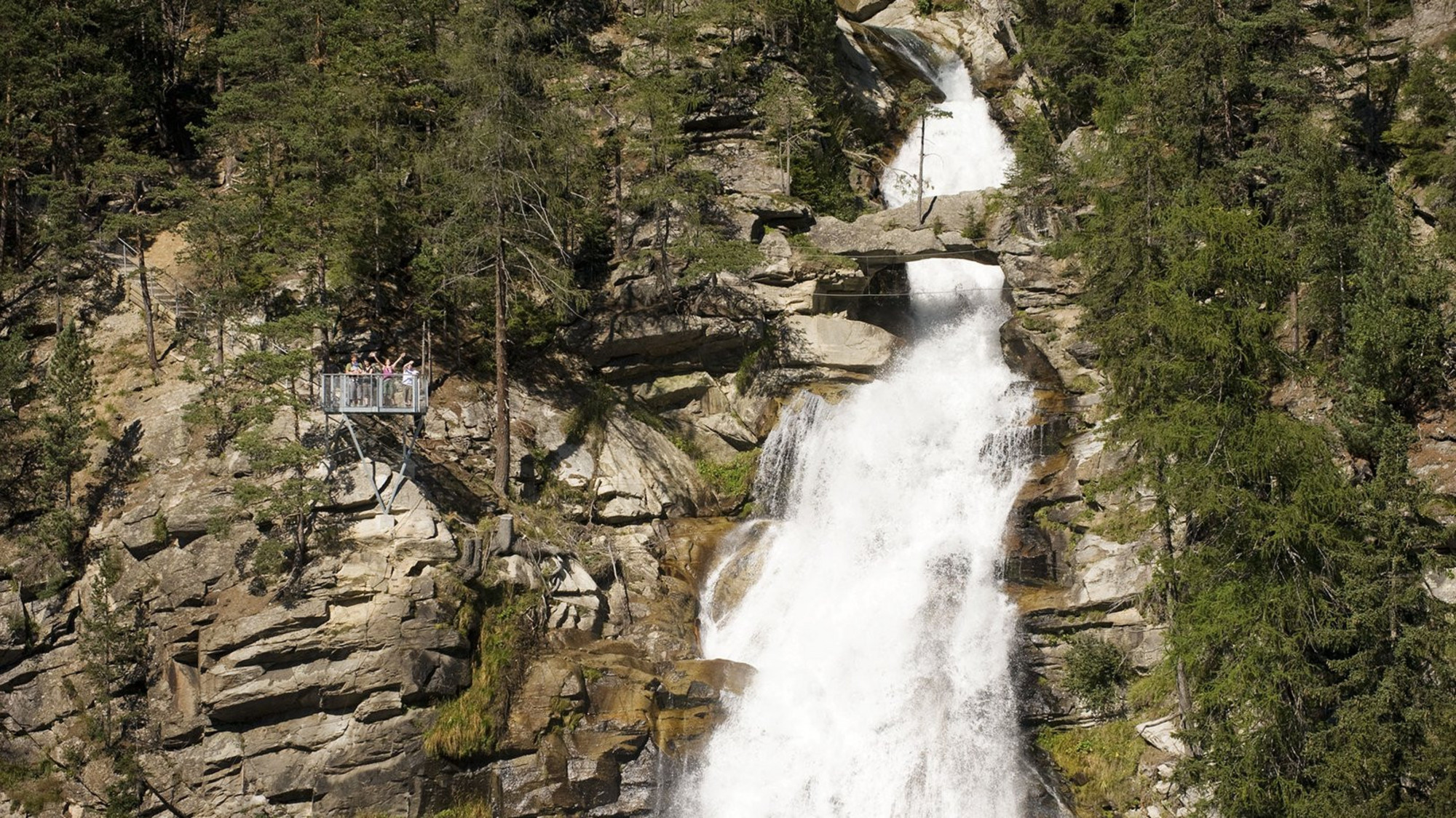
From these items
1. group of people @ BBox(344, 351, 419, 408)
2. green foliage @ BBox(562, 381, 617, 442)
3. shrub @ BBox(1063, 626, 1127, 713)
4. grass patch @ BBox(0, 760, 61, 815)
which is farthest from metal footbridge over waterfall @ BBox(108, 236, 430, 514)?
shrub @ BBox(1063, 626, 1127, 713)

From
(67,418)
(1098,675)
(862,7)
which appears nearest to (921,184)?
(862,7)

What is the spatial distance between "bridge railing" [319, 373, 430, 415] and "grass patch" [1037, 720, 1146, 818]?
15788 millimetres

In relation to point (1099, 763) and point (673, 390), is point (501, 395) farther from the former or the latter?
point (1099, 763)

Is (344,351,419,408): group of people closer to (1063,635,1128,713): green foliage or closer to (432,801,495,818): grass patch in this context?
(432,801,495,818): grass patch

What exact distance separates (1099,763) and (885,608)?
234 inches

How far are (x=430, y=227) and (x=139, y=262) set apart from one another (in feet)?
26.6

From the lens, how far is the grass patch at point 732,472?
30766 mm

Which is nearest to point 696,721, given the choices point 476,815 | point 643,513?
point 476,815

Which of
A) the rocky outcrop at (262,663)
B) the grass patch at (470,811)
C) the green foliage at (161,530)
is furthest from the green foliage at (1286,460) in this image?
the green foliage at (161,530)

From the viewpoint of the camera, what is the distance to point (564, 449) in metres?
29.4

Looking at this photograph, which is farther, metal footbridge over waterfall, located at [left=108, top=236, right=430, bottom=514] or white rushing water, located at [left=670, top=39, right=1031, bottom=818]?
metal footbridge over waterfall, located at [left=108, top=236, right=430, bottom=514]

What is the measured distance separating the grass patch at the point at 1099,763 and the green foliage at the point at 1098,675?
0.53m

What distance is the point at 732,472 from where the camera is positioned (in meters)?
31.1

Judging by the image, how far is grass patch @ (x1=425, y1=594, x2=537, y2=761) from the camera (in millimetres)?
22594
